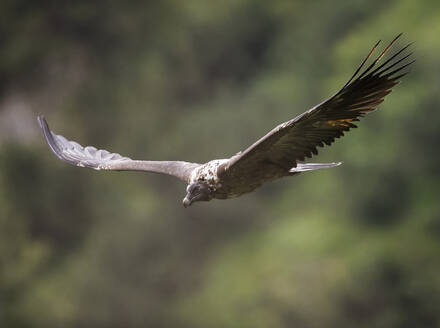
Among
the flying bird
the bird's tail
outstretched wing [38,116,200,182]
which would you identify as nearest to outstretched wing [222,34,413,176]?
the flying bird

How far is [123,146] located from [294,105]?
6.31m

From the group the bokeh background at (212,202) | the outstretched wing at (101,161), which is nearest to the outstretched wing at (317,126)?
the outstretched wing at (101,161)

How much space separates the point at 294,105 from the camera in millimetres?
34688

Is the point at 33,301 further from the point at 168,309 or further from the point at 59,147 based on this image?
the point at 59,147

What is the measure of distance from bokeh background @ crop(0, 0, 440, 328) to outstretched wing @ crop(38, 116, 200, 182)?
670 inches

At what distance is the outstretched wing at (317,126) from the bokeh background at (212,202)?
19348mm

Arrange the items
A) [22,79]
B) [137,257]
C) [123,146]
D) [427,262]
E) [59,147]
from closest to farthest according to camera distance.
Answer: [59,147], [137,257], [427,262], [123,146], [22,79]

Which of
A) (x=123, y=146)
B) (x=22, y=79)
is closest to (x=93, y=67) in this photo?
(x=22, y=79)

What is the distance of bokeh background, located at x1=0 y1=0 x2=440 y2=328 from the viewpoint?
94.6ft

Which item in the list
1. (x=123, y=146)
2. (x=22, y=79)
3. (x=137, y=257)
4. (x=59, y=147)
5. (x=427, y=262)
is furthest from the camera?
(x=22, y=79)

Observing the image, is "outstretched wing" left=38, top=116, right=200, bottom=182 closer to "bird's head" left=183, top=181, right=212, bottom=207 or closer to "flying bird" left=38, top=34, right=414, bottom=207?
"flying bird" left=38, top=34, right=414, bottom=207

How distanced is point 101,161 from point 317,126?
3.35 meters

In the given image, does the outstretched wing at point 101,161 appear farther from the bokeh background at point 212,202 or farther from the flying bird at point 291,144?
the bokeh background at point 212,202

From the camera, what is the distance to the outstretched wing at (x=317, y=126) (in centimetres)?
760
